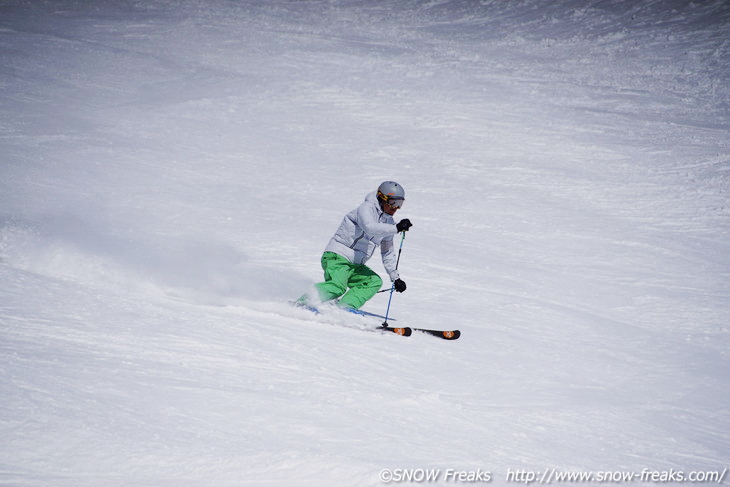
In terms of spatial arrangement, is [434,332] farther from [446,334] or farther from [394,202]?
[394,202]

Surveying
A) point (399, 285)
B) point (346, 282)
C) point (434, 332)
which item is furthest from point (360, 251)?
point (434, 332)

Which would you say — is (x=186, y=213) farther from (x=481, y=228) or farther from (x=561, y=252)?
(x=561, y=252)

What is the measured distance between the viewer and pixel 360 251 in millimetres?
7480

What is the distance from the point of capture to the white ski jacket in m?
7.12

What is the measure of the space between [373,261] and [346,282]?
2305 millimetres

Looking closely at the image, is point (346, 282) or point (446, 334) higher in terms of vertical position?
point (346, 282)

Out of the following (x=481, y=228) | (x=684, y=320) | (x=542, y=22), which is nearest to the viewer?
(x=684, y=320)

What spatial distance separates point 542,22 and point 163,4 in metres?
14.4

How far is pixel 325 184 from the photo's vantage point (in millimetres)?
12523

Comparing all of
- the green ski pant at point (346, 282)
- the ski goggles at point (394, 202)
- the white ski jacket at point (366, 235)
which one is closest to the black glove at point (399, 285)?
the white ski jacket at point (366, 235)

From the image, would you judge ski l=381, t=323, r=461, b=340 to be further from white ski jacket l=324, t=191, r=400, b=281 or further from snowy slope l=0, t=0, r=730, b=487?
white ski jacket l=324, t=191, r=400, b=281

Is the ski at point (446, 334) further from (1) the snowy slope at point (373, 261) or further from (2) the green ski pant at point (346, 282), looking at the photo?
(2) the green ski pant at point (346, 282)

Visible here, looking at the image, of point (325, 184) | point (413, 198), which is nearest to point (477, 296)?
point (413, 198)

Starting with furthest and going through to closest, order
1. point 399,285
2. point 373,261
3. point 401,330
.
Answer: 1. point 373,261
2. point 399,285
3. point 401,330
